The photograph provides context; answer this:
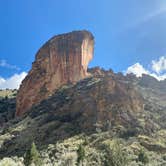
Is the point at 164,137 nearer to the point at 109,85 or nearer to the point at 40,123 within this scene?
the point at 109,85

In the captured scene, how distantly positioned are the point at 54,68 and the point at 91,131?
200 feet

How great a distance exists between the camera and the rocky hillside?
72269 mm

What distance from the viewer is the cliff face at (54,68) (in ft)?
470

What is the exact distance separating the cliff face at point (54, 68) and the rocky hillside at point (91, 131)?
18.8 metres

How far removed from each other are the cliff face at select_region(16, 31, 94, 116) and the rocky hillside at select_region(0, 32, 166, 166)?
61.8ft

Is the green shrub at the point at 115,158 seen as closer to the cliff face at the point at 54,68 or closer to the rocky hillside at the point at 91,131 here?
the rocky hillside at the point at 91,131

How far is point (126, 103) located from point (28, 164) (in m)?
43.4

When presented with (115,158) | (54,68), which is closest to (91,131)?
(115,158)

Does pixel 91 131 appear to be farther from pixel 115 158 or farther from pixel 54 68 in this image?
pixel 54 68

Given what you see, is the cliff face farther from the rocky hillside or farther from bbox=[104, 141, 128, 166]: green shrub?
bbox=[104, 141, 128, 166]: green shrub

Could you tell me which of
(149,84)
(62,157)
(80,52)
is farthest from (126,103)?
(149,84)

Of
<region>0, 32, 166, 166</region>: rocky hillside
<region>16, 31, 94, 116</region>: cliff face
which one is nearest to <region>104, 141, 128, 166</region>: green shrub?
<region>0, 32, 166, 166</region>: rocky hillside

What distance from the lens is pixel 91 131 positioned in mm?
91625

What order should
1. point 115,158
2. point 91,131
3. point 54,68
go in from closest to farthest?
point 115,158 < point 91,131 < point 54,68
